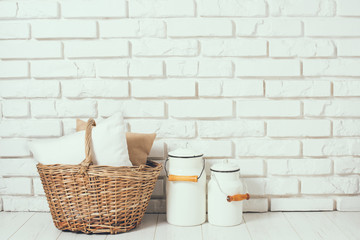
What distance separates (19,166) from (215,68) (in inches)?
36.9

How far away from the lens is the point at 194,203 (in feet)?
5.08

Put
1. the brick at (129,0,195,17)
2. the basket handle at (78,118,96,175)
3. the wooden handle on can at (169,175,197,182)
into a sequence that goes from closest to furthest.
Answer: the basket handle at (78,118,96,175) → the wooden handle on can at (169,175,197,182) → the brick at (129,0,195,17)

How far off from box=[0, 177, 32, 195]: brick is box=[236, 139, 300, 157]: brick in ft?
3.00

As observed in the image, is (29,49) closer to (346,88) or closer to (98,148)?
(98,148)

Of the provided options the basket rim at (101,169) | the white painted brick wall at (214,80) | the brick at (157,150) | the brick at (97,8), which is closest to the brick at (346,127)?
the white painted brick wall at (214,80)

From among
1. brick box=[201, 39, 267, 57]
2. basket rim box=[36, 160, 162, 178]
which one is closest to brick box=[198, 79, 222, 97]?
brick box=[201, 39, 267, 57]

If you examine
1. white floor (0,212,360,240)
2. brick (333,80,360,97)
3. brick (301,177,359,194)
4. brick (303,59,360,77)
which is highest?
brick (303,59,360,77)

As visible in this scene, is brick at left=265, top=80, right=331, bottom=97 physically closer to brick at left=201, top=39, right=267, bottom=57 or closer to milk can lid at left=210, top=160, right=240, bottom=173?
brick at left=201, top=39, right=267, bottom=57

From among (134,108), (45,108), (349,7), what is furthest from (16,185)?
(349,7)

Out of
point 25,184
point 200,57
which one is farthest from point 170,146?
point 25,184

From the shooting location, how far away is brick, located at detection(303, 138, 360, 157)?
1709 millimetres

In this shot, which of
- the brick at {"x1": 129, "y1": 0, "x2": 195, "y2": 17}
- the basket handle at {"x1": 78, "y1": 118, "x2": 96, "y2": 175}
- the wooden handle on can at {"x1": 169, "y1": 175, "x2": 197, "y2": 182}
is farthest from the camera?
the brick at {"x1": 129, "y1": 0, "x2": 195, "y2": 17}

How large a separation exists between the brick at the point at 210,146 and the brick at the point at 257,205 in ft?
0.74

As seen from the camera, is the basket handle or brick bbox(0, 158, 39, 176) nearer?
the basket handle
